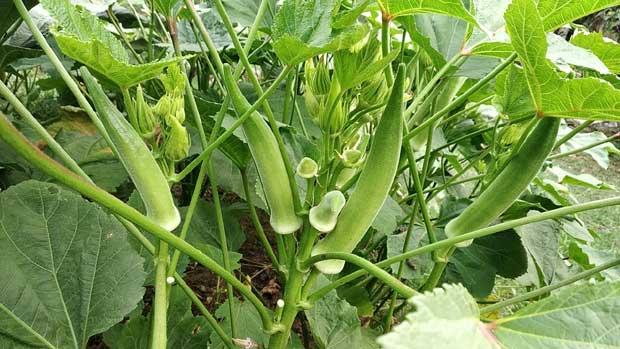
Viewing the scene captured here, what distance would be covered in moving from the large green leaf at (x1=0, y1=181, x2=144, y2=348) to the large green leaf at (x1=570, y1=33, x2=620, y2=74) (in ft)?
1.89

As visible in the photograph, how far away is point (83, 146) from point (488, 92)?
0.76 meters

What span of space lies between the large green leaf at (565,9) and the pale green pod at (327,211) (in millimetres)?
280

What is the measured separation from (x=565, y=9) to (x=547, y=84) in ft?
0.30

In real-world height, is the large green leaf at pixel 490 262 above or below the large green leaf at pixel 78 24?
below

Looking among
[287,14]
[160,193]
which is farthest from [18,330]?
[287,14]

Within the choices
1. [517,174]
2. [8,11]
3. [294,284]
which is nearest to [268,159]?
[294,284]

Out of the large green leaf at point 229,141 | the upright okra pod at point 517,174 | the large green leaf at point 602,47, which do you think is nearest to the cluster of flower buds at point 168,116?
the large green leaf at point 229,141

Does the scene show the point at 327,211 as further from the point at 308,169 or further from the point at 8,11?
the point at 8,11

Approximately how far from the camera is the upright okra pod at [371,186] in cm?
A: 50

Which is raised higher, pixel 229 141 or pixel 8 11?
pixel 8 11

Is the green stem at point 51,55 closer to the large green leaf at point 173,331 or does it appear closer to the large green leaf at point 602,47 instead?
the large green leaf at point 173,331

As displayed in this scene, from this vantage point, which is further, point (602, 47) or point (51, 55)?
point (602, 47)

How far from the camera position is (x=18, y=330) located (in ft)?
1.80

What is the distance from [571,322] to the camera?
0.39m
